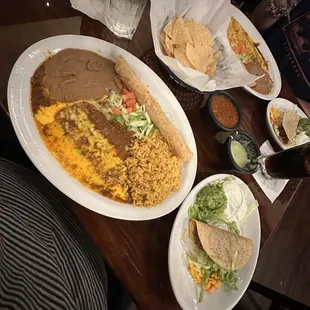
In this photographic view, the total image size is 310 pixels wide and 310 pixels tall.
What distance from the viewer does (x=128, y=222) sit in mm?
1399

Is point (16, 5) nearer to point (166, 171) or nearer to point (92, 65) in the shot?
point (92, 65)

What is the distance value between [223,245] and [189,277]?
0.61 feet

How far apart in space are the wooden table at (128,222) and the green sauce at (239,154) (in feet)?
0.25

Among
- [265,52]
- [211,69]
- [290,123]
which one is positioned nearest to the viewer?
[211,69]

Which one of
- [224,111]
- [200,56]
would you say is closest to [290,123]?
[224,111]

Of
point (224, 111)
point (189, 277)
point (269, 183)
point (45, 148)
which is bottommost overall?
point (189, 277)

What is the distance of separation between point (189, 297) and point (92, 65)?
928 mm

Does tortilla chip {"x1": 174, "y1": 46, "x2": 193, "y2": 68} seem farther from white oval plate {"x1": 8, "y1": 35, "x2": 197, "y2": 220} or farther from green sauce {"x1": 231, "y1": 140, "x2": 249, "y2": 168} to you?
green sauce {"x1": 231, "y1": 140, "x2": 249, "y2": 168}

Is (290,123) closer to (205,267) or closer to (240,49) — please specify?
(240,49)

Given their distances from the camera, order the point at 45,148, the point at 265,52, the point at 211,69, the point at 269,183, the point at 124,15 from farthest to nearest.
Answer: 1. the point at 265,52
2. the point at 269,183
3. the point at 211,69
4. the point at 124,15
5. the point at 45,148

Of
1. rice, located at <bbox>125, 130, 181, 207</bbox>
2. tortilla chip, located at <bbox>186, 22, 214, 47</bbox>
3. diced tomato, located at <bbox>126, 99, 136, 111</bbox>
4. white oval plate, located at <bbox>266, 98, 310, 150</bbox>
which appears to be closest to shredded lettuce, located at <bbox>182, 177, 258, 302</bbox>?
rice, located at <bbox>125, 130, 181, 207</bbox>

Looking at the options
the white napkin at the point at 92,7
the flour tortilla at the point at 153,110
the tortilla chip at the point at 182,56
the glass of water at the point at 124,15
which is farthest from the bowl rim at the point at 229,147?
the white napkin at the point at 92,7

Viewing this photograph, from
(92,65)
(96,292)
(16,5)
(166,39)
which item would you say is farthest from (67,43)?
(96,292)

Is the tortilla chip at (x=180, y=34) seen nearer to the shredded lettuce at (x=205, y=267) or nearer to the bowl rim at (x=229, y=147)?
the bowl rim at (x=229, y=147)
